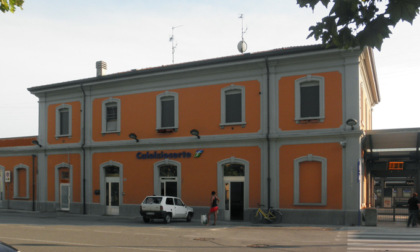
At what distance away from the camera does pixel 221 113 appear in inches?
1041

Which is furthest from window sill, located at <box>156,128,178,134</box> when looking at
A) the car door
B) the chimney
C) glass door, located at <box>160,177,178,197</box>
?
the chimney

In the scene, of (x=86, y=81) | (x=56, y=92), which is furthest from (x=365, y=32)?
(x=56, y=92)


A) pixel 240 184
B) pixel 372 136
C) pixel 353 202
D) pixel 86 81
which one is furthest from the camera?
pixel 86 81

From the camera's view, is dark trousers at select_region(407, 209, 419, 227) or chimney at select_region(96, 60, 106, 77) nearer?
dark trousers at select_region(407, 209, 419, 227)

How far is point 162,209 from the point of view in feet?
80.2

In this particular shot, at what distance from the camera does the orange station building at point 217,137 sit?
23500 mm

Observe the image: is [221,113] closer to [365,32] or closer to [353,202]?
[353,202]

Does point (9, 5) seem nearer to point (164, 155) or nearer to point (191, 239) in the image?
point (191, 239)

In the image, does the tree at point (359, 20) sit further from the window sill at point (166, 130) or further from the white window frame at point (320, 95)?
the window sill at point (166, 130)

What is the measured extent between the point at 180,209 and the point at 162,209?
4.35 feet

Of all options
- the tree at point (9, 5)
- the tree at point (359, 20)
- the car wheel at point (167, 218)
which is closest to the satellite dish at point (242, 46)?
the car wheel at point (167, 218)

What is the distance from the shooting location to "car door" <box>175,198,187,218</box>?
83.0ft

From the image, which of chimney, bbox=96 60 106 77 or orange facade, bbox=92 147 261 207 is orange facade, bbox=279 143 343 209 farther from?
chimney, bbox=96 60 106 77

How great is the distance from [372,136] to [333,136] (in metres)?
2.19
